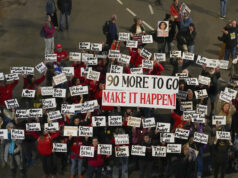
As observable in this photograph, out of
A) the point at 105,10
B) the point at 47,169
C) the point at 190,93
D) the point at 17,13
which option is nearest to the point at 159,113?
the point at 190,93

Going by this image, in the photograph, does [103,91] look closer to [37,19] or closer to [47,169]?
[47,169]

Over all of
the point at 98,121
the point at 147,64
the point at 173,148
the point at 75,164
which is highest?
the point at 147,64

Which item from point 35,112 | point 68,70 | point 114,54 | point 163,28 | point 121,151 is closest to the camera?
point 121,151

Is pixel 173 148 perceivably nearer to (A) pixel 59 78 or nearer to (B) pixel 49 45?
(A) pixel 59 78

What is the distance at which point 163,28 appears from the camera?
22234mm

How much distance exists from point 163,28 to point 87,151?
24.5ft

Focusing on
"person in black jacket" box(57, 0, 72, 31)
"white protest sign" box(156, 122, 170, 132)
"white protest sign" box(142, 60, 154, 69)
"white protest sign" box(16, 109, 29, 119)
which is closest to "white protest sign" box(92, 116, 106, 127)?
"white protest sign" box(156, 122, 170, 132)

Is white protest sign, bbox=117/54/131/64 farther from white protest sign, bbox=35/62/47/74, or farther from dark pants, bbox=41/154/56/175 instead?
dark pants, bbox=41/154/56/175

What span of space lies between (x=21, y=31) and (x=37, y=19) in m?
1.38

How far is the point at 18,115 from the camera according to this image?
18.4m

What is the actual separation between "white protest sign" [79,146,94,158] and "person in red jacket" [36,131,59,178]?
1.11 meters

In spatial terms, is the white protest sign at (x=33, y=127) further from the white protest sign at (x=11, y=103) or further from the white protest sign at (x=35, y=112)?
the white protest sign at (x=11, y=103)

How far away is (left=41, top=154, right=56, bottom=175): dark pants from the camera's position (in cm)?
1781

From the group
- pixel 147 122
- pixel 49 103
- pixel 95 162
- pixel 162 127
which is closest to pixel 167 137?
pixel 162 127
